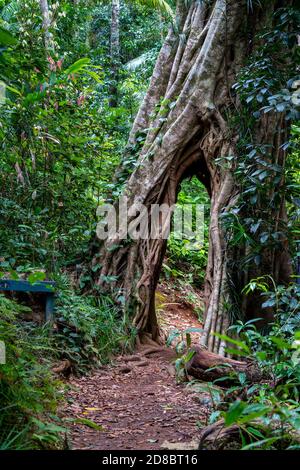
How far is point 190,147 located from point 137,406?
3.19m

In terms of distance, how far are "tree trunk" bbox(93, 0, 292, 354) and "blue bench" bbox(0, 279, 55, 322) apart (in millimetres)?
1170

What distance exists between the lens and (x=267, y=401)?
3203mm

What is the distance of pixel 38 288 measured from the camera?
4.83m

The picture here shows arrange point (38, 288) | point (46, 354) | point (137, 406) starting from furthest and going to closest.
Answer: point (38, 288) < point (46, 354) < point (137, 406)

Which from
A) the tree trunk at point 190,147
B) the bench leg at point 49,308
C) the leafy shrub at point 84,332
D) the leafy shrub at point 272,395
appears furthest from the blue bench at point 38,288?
the leafy shrub at point 272,395

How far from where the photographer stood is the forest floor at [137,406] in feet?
10.8

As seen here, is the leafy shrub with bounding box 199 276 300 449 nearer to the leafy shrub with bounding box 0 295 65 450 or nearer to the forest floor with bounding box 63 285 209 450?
the forest floor with bounding box 63 285 209 450

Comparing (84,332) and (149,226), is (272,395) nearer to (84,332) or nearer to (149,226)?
(84,332)

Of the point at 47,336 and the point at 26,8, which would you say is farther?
the point at 26,8

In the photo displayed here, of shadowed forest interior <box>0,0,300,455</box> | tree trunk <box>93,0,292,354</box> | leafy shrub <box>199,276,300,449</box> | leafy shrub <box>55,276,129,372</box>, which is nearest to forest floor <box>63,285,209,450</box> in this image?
shadowed forest interior <box>0,0,300,455</box>

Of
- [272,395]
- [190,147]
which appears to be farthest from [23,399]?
[190,147]

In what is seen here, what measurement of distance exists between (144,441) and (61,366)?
1.49 meters
